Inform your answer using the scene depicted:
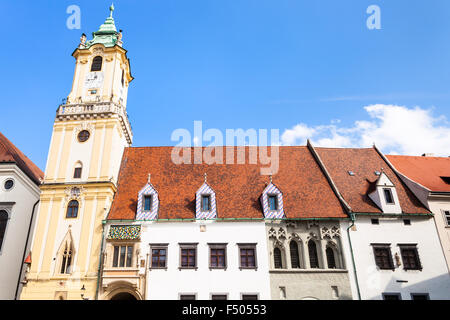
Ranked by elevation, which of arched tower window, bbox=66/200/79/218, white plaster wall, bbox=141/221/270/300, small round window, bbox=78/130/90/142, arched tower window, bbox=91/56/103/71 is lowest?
white plaster wall, bbox=141/221/270/300

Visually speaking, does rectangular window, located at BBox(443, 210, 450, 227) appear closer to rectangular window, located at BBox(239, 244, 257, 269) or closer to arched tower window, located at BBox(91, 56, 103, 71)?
rectangular window, located at BBox(239, 244, 257, 269)

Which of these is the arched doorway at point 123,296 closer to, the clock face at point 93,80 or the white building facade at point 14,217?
the white building facade at point 14,217

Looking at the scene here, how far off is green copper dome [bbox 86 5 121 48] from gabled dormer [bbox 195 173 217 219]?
54.7 feet

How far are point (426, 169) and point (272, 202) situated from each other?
14.7 m

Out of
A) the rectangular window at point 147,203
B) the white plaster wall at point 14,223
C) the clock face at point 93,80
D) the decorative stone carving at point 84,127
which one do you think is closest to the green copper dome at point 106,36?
the clock face at point 93,80

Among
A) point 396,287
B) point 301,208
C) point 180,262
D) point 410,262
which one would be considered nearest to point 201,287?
point 180,262

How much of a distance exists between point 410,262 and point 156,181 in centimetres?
1956

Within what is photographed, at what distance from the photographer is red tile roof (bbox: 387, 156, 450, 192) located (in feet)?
89.3

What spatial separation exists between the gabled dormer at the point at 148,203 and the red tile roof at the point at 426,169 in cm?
2076

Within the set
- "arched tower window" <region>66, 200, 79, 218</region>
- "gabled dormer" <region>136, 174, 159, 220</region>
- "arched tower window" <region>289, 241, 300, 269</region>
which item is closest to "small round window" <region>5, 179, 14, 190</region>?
"arched tower window" <region>66, 200, 79, 218</region>

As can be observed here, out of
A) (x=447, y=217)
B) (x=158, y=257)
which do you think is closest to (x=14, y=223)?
(x=158, y=257)

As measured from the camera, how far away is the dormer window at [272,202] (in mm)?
24859

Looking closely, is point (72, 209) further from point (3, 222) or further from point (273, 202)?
point (273, 202)
